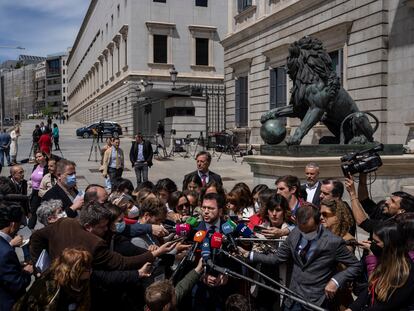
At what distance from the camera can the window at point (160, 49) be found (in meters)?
43.8

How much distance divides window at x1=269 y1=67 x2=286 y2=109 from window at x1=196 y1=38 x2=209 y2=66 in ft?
76.8

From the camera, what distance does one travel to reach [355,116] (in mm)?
8773

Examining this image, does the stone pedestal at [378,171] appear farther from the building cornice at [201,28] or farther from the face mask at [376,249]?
the building cornice at [201,28]

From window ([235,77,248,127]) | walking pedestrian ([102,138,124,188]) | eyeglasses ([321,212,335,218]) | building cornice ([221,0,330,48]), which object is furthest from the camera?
window ([235,77,248,127])

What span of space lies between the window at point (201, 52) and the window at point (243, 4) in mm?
19047

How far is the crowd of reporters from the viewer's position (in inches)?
122

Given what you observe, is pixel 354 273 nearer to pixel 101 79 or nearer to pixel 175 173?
pixel 175 173

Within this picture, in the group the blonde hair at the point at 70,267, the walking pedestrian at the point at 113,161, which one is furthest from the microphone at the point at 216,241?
the walking pedestrian at the point at 113,161

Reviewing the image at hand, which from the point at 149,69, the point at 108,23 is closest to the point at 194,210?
the point at 149,69

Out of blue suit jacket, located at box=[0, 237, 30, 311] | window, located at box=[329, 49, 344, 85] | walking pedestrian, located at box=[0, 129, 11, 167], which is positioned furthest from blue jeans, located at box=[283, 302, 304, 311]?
walking pedestrian, located at box=[0, 129, 11, 167]

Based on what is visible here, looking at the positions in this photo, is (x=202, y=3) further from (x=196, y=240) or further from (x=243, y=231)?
(x=196, y=240)

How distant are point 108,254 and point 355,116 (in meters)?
6.49

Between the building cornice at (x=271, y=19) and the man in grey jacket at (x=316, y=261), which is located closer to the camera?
the man in grey jacket at (x=316, y=261)

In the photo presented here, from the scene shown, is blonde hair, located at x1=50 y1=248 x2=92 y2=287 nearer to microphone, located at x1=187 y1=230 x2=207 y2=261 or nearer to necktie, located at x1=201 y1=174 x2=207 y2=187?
microphone, located at x1=187 y1=230 x2=207 y2=261
